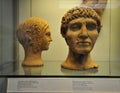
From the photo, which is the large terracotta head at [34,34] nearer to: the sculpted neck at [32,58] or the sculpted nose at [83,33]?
the sculpted neck at [32,58]

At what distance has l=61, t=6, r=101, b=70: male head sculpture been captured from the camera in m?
0.64

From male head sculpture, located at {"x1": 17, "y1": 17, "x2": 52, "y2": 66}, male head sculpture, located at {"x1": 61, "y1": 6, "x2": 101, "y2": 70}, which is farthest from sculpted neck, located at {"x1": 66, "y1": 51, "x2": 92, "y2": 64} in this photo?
male head sculpture, located at {"x1": 17, "y1": 17, "x2": 52, "y2": 66}

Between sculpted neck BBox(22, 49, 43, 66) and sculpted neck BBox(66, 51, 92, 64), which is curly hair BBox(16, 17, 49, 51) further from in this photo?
sculpted neck BBox(66, 51, 92, 64)

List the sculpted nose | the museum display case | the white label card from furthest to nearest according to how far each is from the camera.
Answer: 1. the museum display case
2. the sculpted nose
3. the white label card

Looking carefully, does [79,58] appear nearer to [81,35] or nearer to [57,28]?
[81,35]

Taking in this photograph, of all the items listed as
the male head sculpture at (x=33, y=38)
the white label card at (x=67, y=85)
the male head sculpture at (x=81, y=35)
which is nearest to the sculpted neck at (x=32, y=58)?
the male head sculpture at (x=33, y=38)

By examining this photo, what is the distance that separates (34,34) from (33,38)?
0.01 metres

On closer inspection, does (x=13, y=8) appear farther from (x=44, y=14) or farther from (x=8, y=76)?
(x=8, y=76)

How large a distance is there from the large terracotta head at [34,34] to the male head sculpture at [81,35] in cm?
9

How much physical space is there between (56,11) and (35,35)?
0.63 ft

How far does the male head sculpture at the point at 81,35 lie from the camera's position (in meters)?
0.64

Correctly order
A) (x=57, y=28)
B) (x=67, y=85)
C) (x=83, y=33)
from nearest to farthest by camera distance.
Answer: (x=67, y=85) < (x=83, y=33) < (x=57, y=28)

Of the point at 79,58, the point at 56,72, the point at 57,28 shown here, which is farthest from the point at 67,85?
the point at 57,28

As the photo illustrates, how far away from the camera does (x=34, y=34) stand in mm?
709
